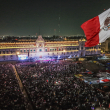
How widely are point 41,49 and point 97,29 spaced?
49859mm

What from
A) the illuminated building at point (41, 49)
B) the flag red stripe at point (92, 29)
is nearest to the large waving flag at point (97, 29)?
the flag red stripe at point (92, 29)

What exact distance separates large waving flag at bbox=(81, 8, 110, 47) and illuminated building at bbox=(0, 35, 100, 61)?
4556 centimetres

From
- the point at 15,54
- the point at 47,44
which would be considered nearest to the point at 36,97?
the point at 15,54

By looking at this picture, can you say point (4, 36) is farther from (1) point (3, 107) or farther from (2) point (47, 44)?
(1) point (3, 107)

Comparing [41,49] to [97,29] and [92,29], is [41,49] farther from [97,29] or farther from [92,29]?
[97,29]

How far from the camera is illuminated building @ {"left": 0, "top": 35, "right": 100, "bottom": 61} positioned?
52816 millimetres

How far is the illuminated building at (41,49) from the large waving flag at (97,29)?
45564mm

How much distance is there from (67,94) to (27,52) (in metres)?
45.0

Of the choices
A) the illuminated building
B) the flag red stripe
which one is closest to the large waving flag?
the flag red stripe

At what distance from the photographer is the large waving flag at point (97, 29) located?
27.6 feet

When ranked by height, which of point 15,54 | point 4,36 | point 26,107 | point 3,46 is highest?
point 4,36

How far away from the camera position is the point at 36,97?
13070 millimetres

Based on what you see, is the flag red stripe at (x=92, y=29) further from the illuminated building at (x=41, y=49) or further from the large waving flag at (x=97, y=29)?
the illuminated building at (x=41, y=49)

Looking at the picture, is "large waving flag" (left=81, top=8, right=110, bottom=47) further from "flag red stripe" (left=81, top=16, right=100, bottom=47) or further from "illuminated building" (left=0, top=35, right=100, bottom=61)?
"illuminated building" (left=0, top=35, right=100, bottom=61)
